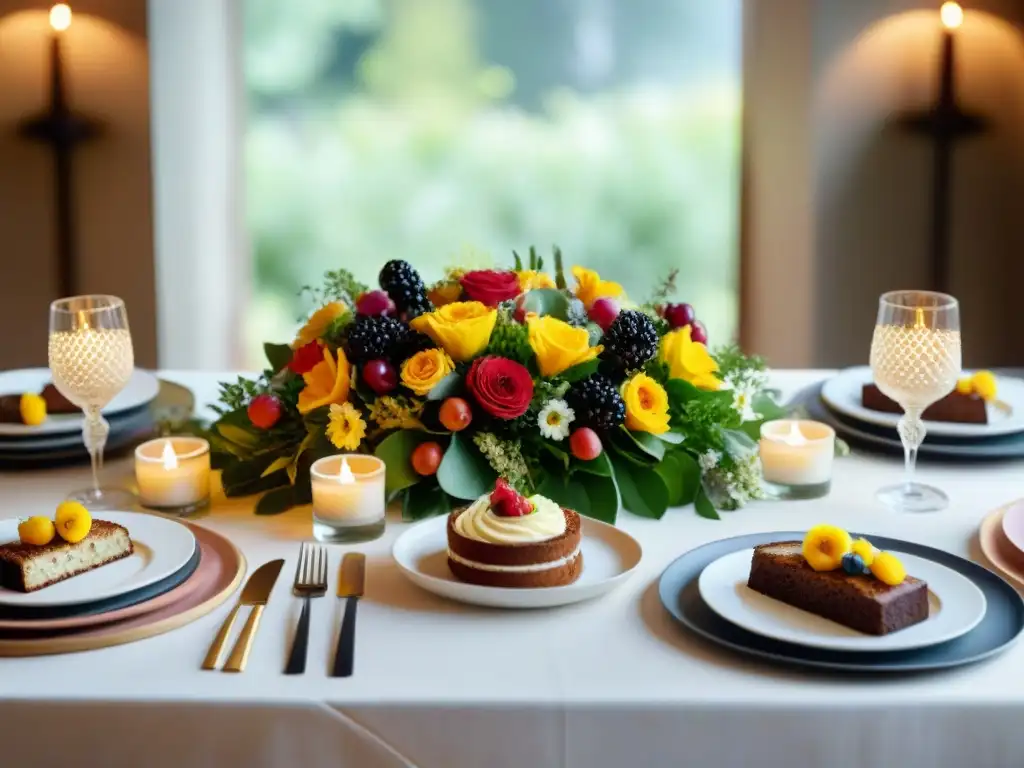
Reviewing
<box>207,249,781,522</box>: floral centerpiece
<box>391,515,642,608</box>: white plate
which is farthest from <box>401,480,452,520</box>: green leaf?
<box>391,515,642,608</box>: white plate

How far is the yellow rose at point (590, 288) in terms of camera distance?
1.83m

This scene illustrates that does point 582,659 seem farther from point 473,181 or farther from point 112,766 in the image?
point 473,181

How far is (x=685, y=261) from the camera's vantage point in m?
4.04

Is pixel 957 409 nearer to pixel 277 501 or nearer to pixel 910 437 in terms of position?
pixel 910 437

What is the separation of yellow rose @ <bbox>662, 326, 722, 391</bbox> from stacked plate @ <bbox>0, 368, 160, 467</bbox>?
795mm

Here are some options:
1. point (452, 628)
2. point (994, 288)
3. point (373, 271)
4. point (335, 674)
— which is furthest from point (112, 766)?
point (994, 288)

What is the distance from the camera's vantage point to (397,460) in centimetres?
160

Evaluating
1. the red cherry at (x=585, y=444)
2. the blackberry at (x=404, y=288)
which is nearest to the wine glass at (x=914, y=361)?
the red cherry at (x=585, y=444)

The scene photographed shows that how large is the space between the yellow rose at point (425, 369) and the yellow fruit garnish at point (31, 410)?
24.0 inches

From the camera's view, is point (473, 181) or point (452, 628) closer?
point (452, 628)

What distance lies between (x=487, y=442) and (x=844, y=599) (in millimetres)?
517

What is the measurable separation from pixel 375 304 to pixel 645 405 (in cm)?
37

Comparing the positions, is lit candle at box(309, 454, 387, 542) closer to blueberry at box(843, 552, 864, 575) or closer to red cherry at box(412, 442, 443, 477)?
red cherry at box(412, 442, 443, 477)

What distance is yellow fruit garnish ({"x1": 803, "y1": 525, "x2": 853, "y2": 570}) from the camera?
4.13ft
